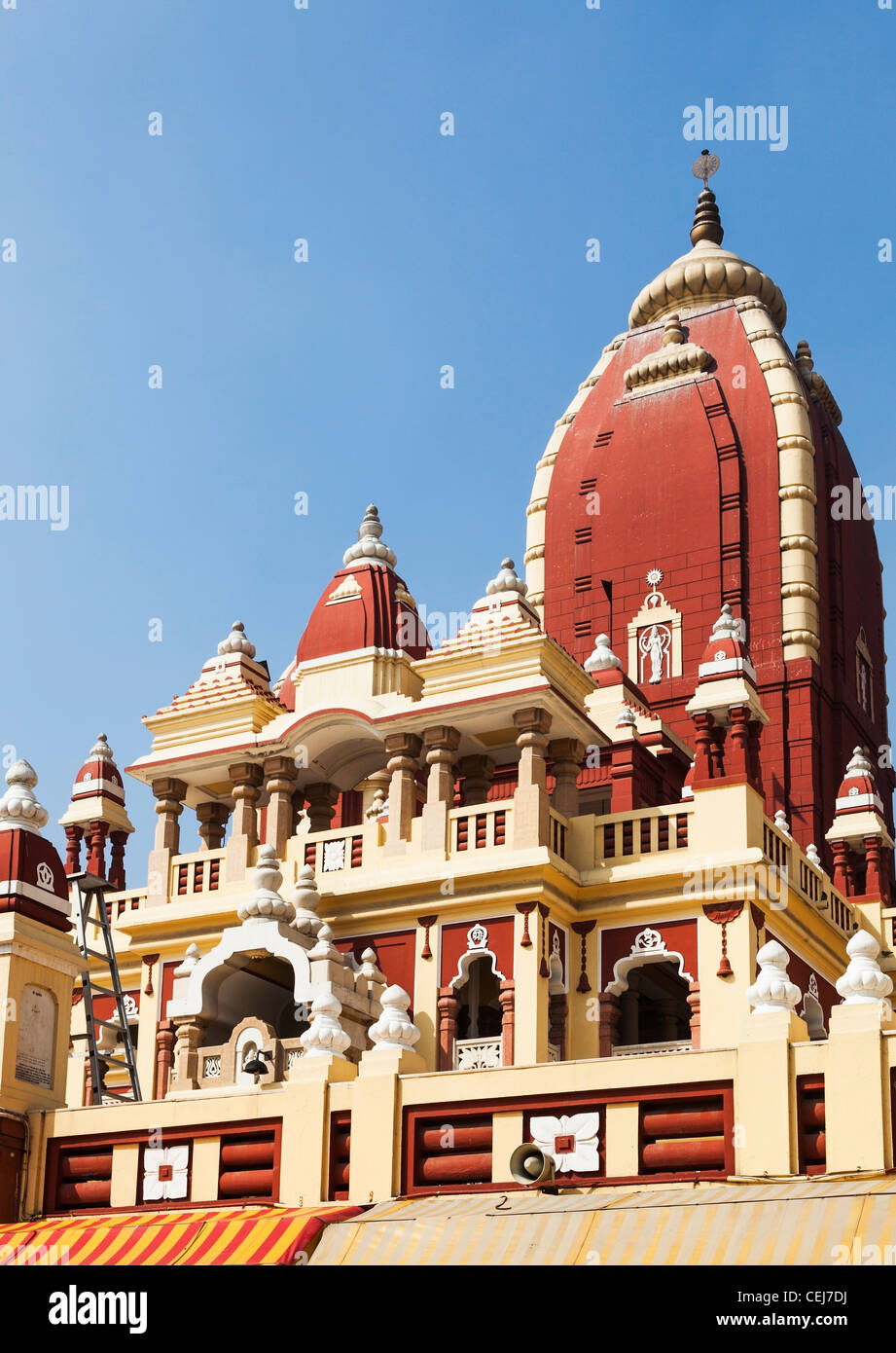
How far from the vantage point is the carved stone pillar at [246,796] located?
878 inches

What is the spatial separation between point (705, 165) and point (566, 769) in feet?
61.9

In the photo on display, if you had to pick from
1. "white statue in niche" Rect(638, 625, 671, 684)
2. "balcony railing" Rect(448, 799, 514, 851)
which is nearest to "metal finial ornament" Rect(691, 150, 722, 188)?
"white statue in niche" Rect(638, 625, 671, 684)

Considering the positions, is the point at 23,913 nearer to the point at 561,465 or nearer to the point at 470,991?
the point at 470,991

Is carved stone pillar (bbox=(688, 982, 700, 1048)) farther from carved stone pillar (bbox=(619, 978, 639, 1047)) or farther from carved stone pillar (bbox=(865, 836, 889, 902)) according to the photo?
carved stone pillar (bbox=(865, 836, 889, 902))

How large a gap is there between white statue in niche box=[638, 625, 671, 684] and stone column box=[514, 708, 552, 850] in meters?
7.98

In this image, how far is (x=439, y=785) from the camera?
21.2 metres

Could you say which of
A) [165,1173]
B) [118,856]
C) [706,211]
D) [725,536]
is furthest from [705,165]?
[165,1173]

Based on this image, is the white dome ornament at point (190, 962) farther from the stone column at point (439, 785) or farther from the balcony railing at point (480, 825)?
the balcony railing at point (480, 825)

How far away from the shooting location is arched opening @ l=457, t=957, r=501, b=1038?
A: 70.3ft

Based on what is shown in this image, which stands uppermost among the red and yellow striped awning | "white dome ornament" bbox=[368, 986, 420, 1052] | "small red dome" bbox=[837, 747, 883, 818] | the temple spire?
the temple spire

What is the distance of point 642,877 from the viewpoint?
66.6 feet

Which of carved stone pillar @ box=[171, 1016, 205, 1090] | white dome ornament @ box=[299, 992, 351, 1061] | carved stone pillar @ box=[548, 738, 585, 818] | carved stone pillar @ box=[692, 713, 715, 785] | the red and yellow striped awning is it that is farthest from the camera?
carved stone pillar @ box=[548, 738, 585, 818]

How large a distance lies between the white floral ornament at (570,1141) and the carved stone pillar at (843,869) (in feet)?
37.5
